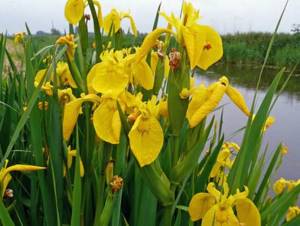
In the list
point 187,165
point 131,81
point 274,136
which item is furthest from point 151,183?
point 274,136

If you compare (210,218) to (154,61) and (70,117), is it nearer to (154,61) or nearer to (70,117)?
(70,117)

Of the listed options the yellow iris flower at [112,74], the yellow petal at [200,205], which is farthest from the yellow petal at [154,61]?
the yellow petal at [200,205]

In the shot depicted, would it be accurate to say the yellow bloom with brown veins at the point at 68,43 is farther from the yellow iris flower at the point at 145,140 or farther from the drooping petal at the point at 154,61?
the yellow iris flower at the point at 145,140

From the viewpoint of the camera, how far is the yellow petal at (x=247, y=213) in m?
0.72

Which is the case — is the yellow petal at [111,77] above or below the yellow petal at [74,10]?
below

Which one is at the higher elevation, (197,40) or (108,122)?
(197,40)

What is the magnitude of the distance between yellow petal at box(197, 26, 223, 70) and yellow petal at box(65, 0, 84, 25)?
0.54 meters

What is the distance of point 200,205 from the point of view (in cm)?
77

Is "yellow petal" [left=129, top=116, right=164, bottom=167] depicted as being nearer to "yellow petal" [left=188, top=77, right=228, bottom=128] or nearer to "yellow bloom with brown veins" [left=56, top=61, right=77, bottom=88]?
"yellow petal" [left=188, top=77, right=228, bottom=128]

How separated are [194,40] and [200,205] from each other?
0.29 meters

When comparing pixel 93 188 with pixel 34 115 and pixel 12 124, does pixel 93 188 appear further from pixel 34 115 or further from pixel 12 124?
pixel 12 124

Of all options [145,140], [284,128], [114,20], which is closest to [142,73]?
[145,140]

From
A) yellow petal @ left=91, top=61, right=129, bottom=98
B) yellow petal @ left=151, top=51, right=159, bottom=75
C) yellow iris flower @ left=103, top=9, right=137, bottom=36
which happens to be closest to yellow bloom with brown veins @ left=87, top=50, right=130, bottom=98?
yellow petal @ left=91, top=61, right=129, bottom=98

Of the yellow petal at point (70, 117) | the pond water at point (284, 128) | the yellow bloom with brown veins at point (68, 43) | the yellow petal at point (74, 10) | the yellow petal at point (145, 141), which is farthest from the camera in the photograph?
the pond water at point (284, 128)
